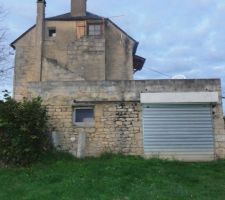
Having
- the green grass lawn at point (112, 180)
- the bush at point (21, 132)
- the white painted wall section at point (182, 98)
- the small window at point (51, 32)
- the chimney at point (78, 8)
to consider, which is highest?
the chimney at point (78, 8)

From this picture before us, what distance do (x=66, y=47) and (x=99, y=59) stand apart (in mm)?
2564

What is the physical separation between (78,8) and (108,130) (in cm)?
1307

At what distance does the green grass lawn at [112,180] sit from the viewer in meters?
12.1

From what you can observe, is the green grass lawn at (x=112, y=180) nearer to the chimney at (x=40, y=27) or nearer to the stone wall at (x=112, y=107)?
the stone wall at (x=112, y=107)

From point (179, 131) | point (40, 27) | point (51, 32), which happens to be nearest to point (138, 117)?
point (179, 131)

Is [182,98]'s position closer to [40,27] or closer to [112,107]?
[112,107]

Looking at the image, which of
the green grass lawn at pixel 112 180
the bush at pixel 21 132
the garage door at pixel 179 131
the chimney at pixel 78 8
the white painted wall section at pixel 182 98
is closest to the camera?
the green grass lawn at pixel 112 180

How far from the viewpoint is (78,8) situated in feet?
96.5

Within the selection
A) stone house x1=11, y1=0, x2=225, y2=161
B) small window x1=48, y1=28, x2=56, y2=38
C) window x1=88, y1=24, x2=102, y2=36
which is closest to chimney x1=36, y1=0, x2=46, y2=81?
small window x1=48, y1=28, x2=56, y2=38

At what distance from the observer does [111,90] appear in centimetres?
1888

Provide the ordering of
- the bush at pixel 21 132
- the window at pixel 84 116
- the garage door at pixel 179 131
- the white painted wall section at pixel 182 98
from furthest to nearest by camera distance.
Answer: the window at pixel 84 116, the white painted wall section at pixel 182 98, the garage door at pixel 179 131, the bush at pixel 21 132

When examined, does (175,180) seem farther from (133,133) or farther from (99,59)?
(99,59)

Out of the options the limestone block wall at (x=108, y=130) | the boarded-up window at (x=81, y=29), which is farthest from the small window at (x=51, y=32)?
the limestone block wall at (x=108, y=130)

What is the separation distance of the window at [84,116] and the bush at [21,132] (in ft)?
5.27
